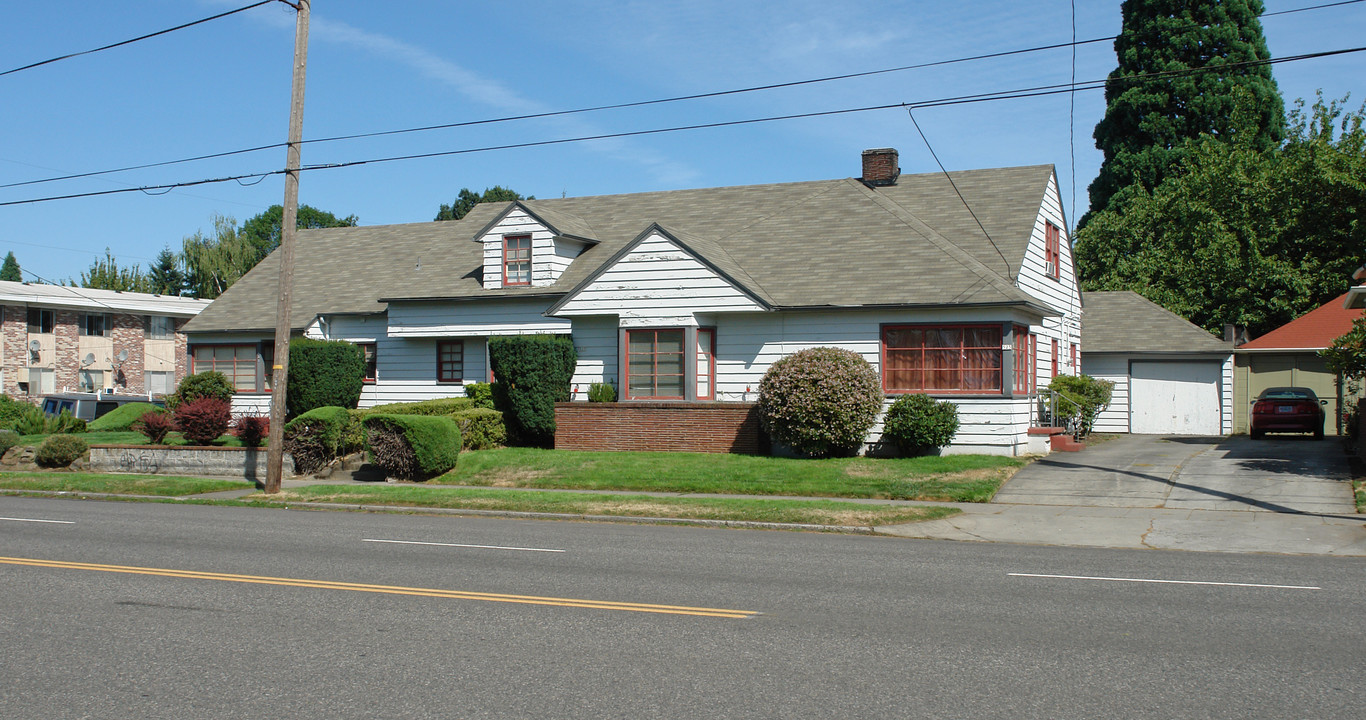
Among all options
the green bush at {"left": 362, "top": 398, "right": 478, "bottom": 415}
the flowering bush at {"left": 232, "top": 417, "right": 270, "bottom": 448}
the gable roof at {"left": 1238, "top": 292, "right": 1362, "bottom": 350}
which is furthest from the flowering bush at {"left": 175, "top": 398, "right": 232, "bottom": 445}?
the gable roof at {"left": 1238, "top": 292, "right": 1362, "bottom": 350}

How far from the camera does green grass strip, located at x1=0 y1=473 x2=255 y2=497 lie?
2069 centimetres

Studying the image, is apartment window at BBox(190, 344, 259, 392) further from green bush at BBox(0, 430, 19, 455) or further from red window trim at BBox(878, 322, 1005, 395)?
red window trim at BBox(878, 322, 1005, 395)

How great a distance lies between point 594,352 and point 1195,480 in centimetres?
1394

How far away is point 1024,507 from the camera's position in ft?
56.1

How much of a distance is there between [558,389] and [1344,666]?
1994 cm

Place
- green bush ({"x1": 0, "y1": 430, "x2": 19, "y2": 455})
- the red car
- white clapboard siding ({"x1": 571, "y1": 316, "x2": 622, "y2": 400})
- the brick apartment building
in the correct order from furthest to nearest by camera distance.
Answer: the brick apartment building
the red car
white clapboard siding ({"x1": 571, "y1": 316, "x2": 622, "y2": 400})
green bush ({"x1": 0, "y1": 430, "x2": 19, "y2": 455})

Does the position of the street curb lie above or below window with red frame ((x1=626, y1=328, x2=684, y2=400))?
below

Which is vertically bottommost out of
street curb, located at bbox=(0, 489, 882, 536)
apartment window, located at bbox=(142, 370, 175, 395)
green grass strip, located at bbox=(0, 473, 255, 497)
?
street curb, located at bbox=(0, 489, 882, 536)

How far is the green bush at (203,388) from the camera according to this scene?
30.8 meters

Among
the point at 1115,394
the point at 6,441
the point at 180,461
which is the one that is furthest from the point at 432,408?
the point at 1115,394

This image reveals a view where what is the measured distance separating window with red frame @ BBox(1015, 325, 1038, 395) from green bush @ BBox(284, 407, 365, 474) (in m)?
15.1

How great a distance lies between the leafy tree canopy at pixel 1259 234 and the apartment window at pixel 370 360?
2914 centimetres

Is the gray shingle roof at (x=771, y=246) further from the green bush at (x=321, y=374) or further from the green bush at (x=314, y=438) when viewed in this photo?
the green bush at (x=314, y=438)

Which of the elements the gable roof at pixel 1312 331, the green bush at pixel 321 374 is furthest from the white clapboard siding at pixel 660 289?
the gable roof at pixel 1312 331
